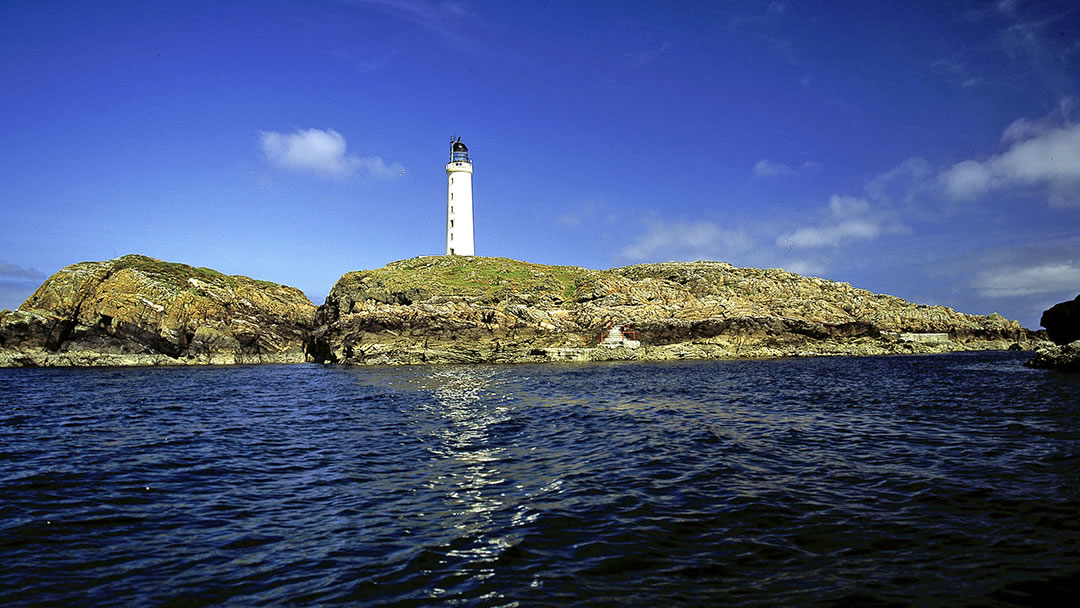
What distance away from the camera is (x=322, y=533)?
959cm

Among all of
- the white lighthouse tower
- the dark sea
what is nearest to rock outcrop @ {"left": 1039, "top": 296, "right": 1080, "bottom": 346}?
the dark sea

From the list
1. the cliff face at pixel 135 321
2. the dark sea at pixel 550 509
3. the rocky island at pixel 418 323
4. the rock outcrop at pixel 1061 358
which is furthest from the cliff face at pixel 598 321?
the dark sea at pixel 550 509

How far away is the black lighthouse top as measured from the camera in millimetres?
109750

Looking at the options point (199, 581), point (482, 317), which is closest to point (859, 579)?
point (199, 581)

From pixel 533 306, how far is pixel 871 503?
69.8 meters

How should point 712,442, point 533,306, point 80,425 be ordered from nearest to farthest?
point 712,442
point 80,425
point 533,306

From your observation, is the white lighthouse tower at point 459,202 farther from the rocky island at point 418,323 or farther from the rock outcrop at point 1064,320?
the rock outcrop at point 1064,320

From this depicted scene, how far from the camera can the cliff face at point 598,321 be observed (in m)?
70.6

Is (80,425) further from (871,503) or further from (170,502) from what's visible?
(871,503)

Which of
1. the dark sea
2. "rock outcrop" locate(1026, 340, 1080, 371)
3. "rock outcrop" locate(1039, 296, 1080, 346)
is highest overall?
"rock outcrop" locate(1039, 296, 1080, 346)

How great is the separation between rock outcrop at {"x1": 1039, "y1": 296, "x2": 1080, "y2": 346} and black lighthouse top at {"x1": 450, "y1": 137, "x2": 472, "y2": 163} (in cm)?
8762

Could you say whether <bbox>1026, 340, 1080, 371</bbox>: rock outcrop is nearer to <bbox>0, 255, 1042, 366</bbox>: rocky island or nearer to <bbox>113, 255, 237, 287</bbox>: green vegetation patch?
<bbox>0, 255, 1042, 366</bbox>: rocky island

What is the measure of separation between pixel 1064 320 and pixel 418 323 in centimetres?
6119

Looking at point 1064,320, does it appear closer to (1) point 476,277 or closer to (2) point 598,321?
(2) point 598,321
